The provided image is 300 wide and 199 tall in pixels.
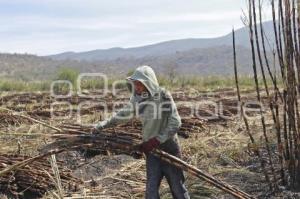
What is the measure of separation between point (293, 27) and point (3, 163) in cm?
326

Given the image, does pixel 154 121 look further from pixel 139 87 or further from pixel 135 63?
pixel 135 63

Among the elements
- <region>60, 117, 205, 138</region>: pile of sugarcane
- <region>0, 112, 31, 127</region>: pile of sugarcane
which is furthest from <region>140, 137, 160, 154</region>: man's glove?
<region>0, 112, 31, 127</region>: pile of sugarcane

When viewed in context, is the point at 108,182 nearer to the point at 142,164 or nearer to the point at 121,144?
the point at 142,164

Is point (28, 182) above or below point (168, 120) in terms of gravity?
→ below

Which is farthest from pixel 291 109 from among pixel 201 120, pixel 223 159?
pixel 201 120

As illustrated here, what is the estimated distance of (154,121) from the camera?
4797 millimetres

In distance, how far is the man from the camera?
4.72 m

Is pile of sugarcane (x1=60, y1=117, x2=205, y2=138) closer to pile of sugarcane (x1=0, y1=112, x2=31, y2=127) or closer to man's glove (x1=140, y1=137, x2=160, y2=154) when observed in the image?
pile of sugarcane (x1=0, y1=112, x2=31, y2=127)

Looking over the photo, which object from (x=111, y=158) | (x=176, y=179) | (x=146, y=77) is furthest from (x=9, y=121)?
(x=146, y=77)

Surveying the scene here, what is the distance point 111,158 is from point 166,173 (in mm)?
3007

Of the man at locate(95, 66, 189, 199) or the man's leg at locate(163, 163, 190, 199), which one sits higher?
the man at locate(95, 66, 189, 199)

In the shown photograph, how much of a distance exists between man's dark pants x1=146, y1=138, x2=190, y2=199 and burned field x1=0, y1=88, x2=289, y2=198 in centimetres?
25

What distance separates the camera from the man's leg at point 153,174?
494 cm

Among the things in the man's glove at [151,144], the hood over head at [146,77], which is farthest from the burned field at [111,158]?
the hood over head at [146,77]
